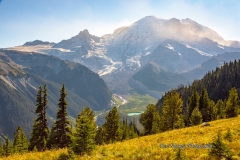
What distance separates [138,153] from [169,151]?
1.99m

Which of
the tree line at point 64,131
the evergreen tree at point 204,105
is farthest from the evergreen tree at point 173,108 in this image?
the evergreen tree at point 204,105

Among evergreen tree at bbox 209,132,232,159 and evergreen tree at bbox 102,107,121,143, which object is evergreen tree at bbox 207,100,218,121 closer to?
evergreen tree at bbox 102,107,121,143

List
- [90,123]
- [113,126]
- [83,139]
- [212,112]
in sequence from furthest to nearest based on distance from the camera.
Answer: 1. [212,112]
2. [113,126]
3. [90,123]
4. [83,139]

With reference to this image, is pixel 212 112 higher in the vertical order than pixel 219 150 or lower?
lower

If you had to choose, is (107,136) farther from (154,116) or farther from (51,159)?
(51,159)

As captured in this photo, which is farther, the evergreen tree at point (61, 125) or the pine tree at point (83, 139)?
the evergreen tree at point (61, 125)

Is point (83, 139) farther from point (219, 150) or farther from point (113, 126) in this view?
point (113, 126)

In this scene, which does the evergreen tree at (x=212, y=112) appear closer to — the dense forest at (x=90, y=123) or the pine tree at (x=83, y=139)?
the dense forest at (x=90, y=123)

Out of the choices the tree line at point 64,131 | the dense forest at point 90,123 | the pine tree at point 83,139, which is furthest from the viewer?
the dense forest at point 90,123

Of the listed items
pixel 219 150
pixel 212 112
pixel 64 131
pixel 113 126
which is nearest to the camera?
pixel 219 150

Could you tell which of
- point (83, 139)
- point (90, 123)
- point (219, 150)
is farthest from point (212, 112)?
point (219, 150)

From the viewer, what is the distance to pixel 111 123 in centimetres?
7494

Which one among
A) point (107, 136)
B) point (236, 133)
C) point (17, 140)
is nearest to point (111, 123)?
point (107, 136)

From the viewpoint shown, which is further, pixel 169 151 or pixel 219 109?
pixel 219 109
